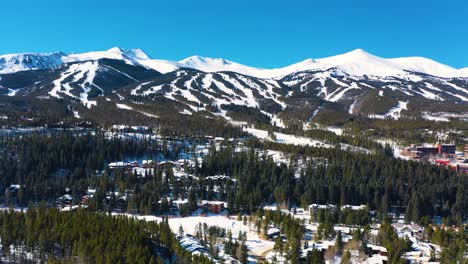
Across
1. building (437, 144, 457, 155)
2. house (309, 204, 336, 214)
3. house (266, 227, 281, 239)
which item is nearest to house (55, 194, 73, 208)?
house (266, 227, 281, 239)

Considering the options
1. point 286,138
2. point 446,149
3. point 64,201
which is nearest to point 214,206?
point 64,201

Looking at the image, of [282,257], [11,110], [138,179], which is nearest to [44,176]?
[138,179]

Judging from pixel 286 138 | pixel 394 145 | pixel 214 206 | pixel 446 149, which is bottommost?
pixel 214 206

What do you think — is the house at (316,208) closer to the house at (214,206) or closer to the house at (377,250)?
the house at (214,206)

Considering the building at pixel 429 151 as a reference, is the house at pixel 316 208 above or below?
below

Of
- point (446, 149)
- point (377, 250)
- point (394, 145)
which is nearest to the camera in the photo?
point (377, 250)

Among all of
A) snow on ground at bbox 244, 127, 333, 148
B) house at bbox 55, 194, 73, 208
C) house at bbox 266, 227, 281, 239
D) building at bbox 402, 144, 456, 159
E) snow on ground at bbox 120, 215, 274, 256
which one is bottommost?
snow on ground at bbox 120, 215, 274, 256

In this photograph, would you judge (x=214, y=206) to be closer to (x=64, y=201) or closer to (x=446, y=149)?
(x=64, y=201)

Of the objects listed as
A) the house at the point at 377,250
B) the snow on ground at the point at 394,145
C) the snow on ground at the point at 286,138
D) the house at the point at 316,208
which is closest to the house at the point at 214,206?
the house at the point at 316,208

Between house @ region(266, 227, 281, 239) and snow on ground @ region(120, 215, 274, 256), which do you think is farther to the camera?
house @ region(266, 227, 281, 239)

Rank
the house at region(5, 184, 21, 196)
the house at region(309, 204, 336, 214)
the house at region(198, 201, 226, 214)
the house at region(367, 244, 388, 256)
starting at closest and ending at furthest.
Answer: the house at region(367, 244, 388, 256), the house at region(309, 204, 336, 214), the house at region(198, 201, 226, 214), the house at region(5, 184, 21, 196)

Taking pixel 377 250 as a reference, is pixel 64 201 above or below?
above

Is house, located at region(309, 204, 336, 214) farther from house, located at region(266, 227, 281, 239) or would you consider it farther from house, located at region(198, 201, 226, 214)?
house, located at region(198, 201, 226, 214)

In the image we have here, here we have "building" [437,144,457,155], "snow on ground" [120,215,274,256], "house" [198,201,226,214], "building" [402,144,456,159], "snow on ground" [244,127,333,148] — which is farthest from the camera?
"snow on ground" [244,127,333,148]
